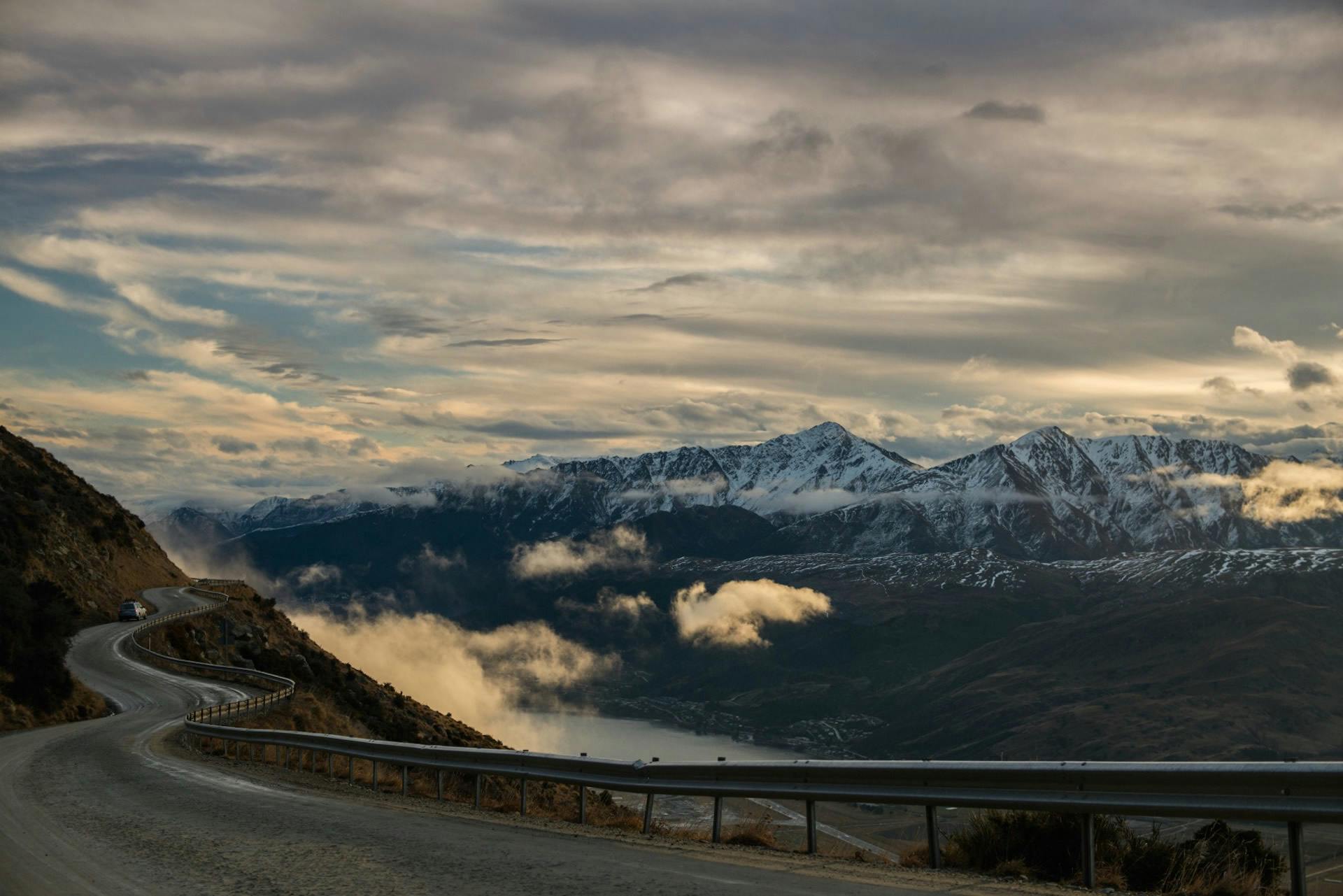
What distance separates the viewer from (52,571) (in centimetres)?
7331

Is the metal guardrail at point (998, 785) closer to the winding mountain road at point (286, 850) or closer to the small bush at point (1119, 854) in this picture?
the small bush at point (1119, 854)

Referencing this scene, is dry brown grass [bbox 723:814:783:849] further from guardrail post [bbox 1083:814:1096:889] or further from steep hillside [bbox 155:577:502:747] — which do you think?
steep hillside [bbox 155:577:502:747]

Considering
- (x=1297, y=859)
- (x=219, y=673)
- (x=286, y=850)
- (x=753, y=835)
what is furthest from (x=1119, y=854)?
(x=219, y=673)

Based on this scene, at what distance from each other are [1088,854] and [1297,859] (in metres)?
1.91

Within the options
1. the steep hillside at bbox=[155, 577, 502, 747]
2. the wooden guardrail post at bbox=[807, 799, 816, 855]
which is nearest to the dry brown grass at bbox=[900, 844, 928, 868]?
the wooden guardrail post at bbox=[807, 799, 816, 855]

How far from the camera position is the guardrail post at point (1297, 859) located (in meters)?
8.11

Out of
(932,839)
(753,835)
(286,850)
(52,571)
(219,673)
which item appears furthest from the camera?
(52,571)

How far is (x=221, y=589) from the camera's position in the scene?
339 feet

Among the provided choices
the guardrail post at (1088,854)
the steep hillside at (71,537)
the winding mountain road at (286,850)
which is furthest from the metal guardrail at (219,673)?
the guardrail post at (1088,854)

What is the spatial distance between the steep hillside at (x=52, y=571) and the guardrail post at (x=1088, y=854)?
36.7 m

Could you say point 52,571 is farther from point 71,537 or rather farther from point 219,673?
point 219,673

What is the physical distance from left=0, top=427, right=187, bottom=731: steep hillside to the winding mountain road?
74.0 feet

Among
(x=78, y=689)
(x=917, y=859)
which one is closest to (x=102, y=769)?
(x=917, y=859)

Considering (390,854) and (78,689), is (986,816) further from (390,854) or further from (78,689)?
(78,689)
